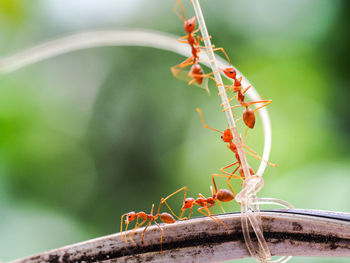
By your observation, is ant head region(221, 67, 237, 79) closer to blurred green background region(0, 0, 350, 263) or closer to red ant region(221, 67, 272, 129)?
red ant region(221, 67, 272, 129)

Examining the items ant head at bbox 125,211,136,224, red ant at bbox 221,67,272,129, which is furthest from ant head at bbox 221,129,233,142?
ant head at bbox 125,211,136,224

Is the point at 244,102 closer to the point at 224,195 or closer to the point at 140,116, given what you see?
the point at 224,195

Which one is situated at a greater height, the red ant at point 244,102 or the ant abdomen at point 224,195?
the red ant at point 244,102

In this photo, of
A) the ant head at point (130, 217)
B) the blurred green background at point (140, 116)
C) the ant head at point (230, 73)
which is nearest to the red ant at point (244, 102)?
the ant head at point (230, 73)

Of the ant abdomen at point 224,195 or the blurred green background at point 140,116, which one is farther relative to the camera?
the blurred green background at point 140,116

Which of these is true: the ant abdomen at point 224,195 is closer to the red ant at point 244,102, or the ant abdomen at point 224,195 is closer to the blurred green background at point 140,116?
the red ant at point 244,102

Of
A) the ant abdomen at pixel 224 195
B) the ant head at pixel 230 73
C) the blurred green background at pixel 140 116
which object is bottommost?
the ant abdomen at pixel 224 195

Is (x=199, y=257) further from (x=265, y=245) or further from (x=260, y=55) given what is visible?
(x=260, y=55)

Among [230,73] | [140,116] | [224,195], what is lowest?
[224,195]

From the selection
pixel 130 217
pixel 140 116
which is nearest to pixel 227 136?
pixel 130 217
